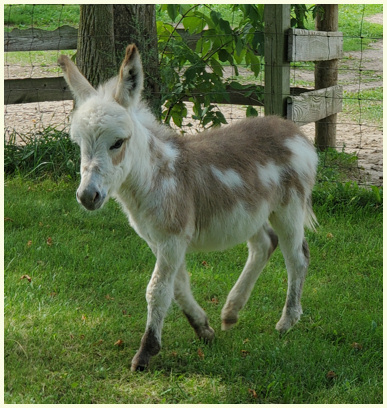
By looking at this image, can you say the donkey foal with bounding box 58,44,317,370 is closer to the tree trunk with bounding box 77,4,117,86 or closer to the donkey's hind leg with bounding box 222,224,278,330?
the donkey's hind leg with bounding box 222,224,278,330

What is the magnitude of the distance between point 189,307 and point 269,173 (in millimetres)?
1132

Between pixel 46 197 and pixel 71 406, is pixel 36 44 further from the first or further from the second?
pixel 71 406

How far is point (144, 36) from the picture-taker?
23.1 ft

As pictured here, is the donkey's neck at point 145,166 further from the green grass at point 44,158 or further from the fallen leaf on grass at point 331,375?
the green grass at point 44,158

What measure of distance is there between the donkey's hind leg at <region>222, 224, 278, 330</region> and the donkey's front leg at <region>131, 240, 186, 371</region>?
695 millimetres

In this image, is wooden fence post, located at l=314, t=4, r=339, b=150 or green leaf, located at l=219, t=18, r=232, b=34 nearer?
green leaf, located at l=219, t=18, r=232, b=34

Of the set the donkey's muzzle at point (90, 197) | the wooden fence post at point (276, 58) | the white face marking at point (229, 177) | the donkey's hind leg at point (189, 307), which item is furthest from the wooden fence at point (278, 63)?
the donkey's muzzle at point (90, 197)

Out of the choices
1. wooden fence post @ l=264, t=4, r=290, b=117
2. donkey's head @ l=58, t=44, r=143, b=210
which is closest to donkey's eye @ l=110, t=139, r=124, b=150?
donkey's head @ l=58, t=44, r=143, b=210

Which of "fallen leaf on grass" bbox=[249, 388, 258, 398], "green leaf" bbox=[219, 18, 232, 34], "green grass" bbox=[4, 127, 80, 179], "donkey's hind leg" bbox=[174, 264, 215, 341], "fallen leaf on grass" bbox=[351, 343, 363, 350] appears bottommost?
"fallen leaf on grass" bbox=[249, 388, 258, 398]

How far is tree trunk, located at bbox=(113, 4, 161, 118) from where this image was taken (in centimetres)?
698

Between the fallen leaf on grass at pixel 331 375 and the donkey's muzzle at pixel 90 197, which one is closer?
the donkey's muzzle at pixel 90 197

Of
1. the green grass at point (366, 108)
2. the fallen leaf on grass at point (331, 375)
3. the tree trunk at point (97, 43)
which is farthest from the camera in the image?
the green grass at point (366, 108)

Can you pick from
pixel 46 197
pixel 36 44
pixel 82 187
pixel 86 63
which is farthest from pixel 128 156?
pixel 36 44

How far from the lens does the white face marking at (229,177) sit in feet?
13.7
